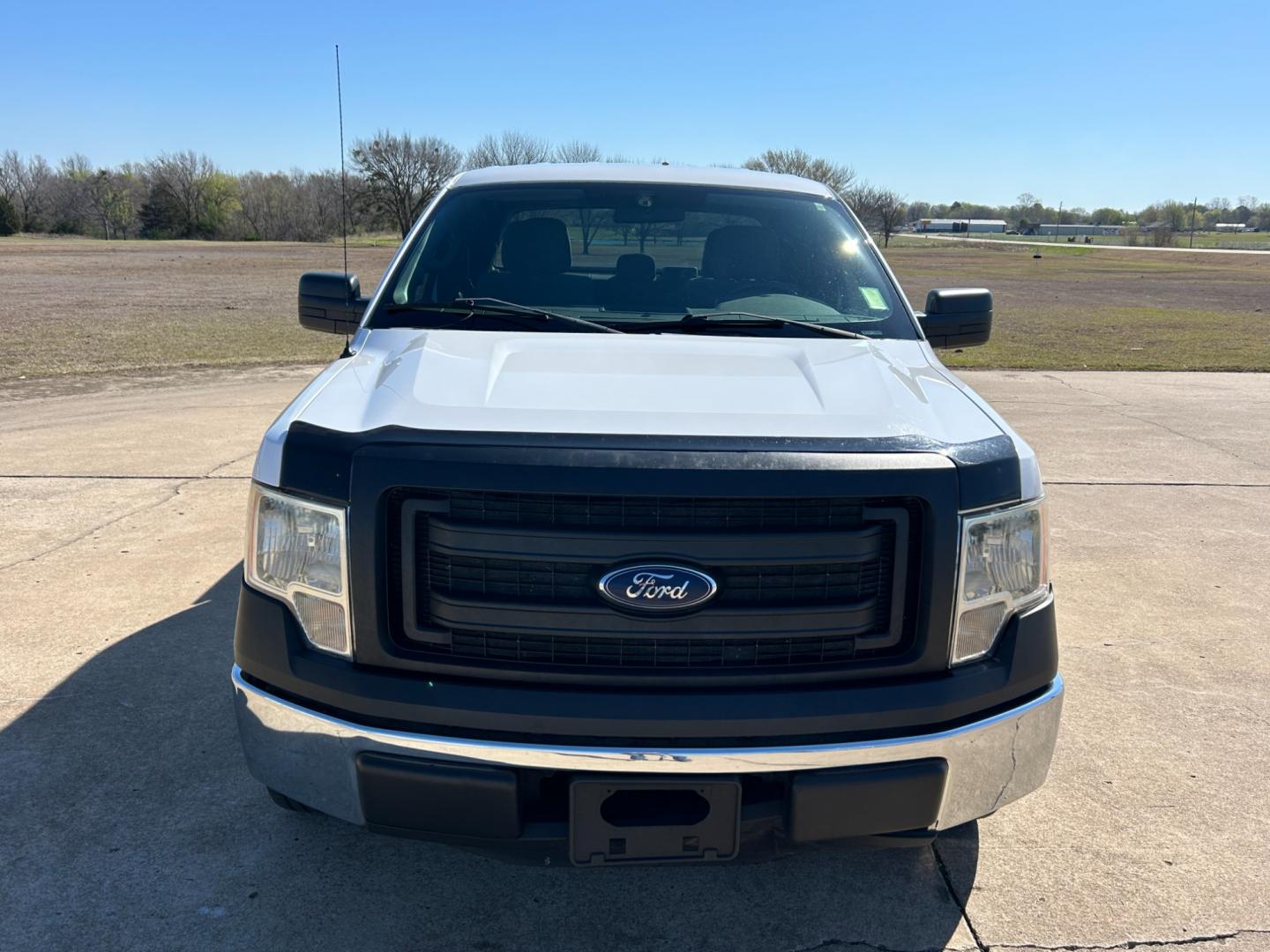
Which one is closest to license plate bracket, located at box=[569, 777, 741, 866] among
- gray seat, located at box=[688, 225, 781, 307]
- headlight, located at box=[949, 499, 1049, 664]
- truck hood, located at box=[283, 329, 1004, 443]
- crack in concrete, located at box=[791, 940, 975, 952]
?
crack in concrete, located at box=[791, 940, 975, 952]

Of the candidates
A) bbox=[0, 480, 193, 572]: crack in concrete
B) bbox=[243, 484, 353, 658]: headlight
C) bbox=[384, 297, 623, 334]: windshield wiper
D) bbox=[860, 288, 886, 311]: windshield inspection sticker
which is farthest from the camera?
bbox=[0, 480, 193, 572]: crack in concrete

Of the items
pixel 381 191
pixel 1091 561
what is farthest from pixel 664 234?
pixel 381 191

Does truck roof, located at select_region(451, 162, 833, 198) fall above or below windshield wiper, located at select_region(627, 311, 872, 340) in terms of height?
above

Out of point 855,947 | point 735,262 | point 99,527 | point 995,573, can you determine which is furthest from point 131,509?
point 995,573

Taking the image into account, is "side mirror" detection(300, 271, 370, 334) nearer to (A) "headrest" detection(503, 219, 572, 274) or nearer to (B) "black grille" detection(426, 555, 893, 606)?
(A) "headrest" detection(503, 219, 572, 274)

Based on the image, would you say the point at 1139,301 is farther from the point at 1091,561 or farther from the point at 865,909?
the point at 865,909

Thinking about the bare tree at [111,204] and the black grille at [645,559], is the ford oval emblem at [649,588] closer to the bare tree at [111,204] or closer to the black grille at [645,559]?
the black grille at [645,559]

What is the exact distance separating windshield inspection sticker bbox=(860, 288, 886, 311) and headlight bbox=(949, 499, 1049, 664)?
131 cm

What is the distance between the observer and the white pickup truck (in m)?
2.16

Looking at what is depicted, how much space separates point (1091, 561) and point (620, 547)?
13.5 feet

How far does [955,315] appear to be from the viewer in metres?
4.12

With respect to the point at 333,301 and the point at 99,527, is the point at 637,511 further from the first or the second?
the point at 99,527

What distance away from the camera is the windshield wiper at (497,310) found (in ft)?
10.8

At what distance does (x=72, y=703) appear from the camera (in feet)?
12.0
